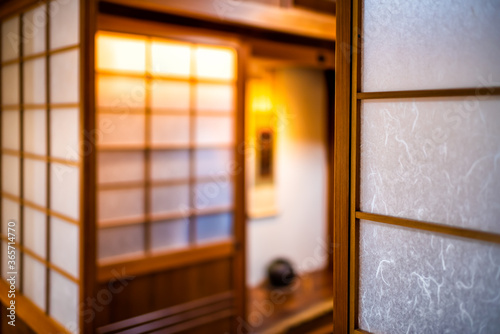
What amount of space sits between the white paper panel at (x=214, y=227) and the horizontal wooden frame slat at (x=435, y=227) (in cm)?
218

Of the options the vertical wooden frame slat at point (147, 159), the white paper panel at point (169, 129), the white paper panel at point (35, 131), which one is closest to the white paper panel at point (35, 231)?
the white paper panel at point (35, 131)

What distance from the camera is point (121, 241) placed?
3.00 meters

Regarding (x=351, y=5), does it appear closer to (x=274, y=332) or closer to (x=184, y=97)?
(x=184, y=97)

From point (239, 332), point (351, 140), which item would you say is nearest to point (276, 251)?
point (239, 332)

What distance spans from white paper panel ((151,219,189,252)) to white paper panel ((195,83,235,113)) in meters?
0.81

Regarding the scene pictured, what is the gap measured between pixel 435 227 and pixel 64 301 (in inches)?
72.4

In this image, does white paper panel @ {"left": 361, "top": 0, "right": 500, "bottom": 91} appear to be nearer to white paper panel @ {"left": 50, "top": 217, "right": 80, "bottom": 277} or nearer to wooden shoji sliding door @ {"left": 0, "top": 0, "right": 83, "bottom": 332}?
wooden shoji sliding door @ {"left": 0, "top": 0, "right": 83, "bottom": 332}

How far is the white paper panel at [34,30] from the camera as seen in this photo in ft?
7.93

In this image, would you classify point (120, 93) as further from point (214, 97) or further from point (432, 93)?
point (432, 93)

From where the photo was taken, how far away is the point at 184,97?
3275mm

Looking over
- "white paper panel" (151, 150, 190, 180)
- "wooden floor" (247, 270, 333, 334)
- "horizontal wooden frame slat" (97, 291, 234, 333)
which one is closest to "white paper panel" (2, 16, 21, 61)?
"white paper panel" (151, 150, 190, 180)

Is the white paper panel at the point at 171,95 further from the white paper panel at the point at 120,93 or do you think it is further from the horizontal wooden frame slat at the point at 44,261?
the horizontal wooden frame slat at the point at 44,261

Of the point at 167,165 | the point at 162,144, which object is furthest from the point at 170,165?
the point at 162,144

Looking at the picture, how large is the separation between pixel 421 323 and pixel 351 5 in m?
0.84
